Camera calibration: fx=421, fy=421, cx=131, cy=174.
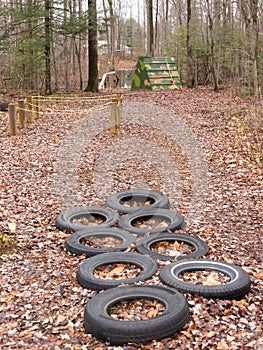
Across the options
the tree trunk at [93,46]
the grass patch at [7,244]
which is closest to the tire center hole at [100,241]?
the grass patch at [7,244]

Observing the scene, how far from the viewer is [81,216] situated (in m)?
6.67

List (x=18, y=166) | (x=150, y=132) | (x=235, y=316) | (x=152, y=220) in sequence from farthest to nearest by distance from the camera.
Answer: (x=150, y=132) → (x=18, y=166) → (x=152, y=220) → (x=235, y=316)

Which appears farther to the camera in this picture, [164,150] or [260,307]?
[164,150]

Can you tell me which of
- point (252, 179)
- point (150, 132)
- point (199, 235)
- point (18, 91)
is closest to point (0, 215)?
point (199, 235)

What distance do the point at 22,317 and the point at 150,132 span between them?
879cm

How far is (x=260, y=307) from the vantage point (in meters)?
4.19

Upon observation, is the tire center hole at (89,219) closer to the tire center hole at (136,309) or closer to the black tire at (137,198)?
the black tire at (137,198)

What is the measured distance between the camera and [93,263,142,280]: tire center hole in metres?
4.87

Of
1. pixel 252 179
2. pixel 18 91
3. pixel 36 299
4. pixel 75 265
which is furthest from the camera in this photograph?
pixel 18 91

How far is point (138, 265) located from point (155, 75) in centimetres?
1804

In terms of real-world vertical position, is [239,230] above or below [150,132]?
below

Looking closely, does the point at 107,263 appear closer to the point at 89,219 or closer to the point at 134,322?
the point at 134,322

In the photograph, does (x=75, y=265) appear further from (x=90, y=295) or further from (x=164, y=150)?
(x=164, y=150)

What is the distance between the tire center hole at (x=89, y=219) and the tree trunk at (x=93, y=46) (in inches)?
554
